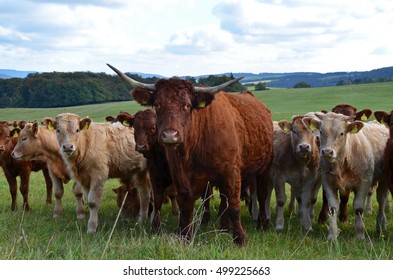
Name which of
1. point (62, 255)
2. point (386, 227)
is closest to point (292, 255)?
point (62, 255)

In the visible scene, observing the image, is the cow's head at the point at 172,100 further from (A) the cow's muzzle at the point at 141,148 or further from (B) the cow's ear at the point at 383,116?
(B) the cow's ear at the point at 383,116

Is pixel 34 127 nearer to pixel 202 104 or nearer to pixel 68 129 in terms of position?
pixel 68 129

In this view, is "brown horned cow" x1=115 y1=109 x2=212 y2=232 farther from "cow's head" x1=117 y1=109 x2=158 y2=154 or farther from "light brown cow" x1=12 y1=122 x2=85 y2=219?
"light brown cow" x1=12 y1=122 x2=85 y2=219

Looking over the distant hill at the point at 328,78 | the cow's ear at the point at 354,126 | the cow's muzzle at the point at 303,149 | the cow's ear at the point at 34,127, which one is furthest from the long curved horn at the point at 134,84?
the distant hill at the point at 328,78

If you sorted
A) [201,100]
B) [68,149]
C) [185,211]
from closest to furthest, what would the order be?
[201,100] < [185,211] < [68,149]

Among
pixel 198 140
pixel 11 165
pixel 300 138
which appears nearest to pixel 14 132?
pixel 11 165

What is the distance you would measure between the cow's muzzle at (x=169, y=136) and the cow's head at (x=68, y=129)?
313 centimetres

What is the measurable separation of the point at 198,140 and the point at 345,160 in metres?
2.52

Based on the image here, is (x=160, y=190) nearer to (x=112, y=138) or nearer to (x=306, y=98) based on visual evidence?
(x=112, y=138)

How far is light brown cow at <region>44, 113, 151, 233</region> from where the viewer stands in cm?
884

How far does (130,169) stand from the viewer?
389 inches

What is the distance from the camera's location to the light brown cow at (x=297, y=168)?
8.76m

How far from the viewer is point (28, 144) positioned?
35.3 ft

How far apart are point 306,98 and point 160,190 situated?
52.1 metres
